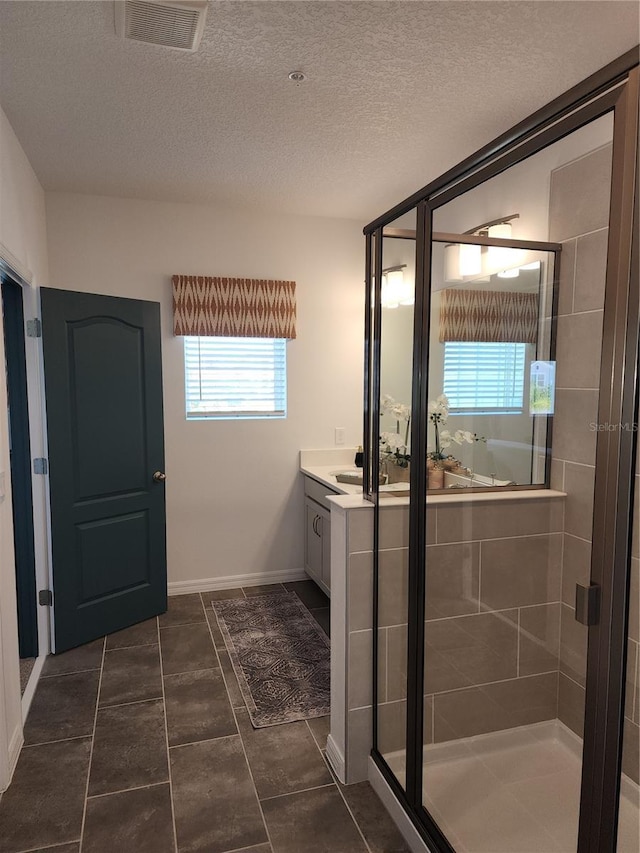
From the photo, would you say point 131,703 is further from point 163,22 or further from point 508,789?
point 163,22

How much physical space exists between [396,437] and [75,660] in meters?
2.34

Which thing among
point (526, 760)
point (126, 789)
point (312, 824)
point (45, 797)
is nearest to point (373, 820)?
point (312, 824)

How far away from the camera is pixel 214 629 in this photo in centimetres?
350

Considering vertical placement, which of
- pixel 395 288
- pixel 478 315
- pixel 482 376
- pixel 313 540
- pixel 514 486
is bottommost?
pixel 313 540

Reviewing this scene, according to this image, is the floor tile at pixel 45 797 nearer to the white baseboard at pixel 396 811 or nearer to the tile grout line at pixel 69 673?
the tile grout line at pixel 69 673

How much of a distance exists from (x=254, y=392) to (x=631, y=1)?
3036mm

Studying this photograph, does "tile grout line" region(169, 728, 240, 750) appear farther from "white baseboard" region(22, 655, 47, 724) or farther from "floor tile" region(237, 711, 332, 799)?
"white baseboard" region(22, 655, 47, 724)

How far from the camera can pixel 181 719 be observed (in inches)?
101

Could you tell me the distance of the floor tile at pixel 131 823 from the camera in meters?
1.85

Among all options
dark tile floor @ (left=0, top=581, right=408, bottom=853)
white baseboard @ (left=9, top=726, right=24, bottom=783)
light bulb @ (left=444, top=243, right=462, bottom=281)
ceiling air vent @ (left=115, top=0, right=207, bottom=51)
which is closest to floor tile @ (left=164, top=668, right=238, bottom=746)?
dark tile floor @ (left=0, top=581, right=408, bottom=853)

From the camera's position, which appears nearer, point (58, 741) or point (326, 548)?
point (58, 741)

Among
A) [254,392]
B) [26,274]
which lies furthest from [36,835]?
[254,392]

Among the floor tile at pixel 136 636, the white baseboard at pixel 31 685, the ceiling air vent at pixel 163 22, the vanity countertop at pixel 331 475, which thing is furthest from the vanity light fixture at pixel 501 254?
the floor tile at pixel 136 636

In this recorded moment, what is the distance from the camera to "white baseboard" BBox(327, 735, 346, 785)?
7.11ft
